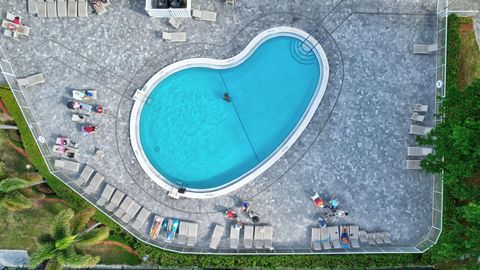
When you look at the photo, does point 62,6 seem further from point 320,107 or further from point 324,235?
point 324,235

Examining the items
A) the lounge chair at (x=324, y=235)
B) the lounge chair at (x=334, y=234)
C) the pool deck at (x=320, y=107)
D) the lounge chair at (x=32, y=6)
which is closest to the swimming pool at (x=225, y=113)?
the pool deck at (x=320, y=107)

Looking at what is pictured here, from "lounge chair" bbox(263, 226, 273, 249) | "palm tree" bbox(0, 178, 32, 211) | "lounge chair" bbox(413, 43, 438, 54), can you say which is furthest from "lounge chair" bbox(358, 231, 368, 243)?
"palm tree" bbox(0, 178, 32, 211)

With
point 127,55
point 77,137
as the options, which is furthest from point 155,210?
point 127,55

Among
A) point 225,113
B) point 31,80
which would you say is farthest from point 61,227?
point 225,113

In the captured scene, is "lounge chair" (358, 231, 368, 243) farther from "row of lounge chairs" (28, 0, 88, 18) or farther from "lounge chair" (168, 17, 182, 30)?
"row of lounge chairs" (28, 0, 88, 18)

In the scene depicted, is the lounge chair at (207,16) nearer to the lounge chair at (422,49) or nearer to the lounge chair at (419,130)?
the lounge chair at (422,49)

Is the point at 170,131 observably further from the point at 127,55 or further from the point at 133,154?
the point at 127,55

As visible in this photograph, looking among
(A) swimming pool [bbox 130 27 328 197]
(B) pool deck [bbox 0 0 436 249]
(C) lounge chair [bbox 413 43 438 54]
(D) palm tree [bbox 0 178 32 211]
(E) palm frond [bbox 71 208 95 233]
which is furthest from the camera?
(A) swimming pool [bbox 130 27 328 197]
